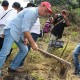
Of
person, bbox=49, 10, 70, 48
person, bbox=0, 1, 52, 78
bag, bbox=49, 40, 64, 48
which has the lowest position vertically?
bag, bbox=49, 40, 64, 48

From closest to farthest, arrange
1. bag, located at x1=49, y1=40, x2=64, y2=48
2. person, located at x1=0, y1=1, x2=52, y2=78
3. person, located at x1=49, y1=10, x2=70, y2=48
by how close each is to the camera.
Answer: person, located at x1=0, y1=1, x2=52, y2=78 < person, located at x1=49, y1=10, x2=70, y2=48 < bag, located at x1=49, y1=40, x2=64, y2=48

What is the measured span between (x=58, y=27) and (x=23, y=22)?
9.58 feet

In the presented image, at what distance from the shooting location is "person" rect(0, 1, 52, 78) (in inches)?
196

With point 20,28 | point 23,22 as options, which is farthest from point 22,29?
point 20,28

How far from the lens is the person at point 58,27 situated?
7.73m

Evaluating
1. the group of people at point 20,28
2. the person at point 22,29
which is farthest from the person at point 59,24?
the person at point 22,29

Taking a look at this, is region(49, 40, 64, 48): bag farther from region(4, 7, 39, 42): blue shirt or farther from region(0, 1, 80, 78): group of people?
region(4, 7, 39, 42): blue shirt

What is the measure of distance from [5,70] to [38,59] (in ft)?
4.31

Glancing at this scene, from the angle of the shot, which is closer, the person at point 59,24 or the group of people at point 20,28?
the group of people at point 20,28

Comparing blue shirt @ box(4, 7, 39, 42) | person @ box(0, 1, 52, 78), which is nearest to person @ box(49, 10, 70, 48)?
person @ box(0, 1, 52, 78)

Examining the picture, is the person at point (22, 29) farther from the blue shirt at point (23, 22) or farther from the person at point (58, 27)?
the person at point (58, 27)

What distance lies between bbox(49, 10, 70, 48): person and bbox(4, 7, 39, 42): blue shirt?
2.56 m

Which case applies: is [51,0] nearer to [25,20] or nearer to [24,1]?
[24,1]

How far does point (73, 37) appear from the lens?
1042 centimetres
